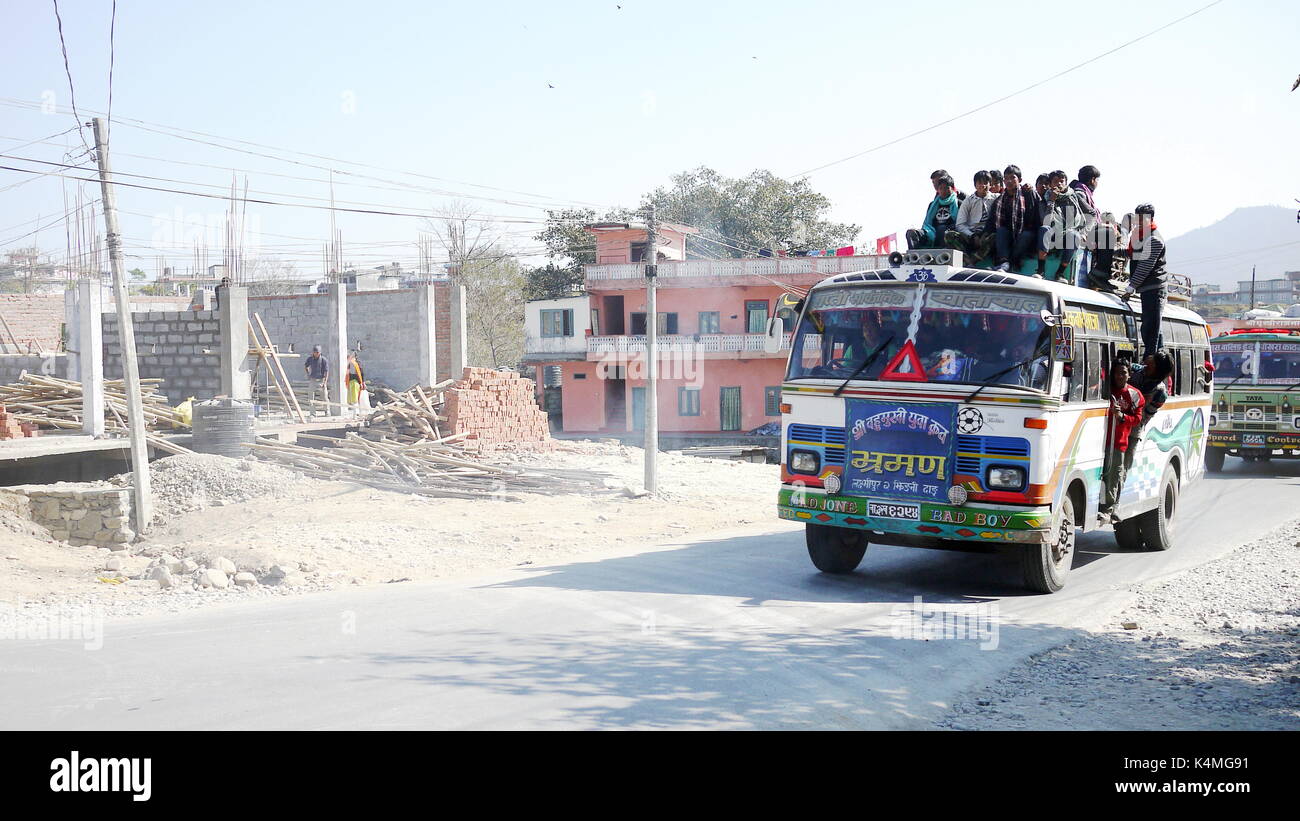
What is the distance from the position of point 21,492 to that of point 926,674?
13780 mm

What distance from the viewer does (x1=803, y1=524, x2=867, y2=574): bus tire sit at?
10250 millimetres

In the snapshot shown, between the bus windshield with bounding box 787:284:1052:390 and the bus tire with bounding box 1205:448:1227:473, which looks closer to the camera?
the bus windshield with bounding box 787:284:1052:390

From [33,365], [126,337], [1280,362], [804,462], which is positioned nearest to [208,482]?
[126,337]

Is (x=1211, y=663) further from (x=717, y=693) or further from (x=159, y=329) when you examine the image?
(x=159, y=329)

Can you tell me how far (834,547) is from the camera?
10320mm

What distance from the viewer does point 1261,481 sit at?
65.5 ft

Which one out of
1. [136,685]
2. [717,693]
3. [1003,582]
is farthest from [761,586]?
[136,685]

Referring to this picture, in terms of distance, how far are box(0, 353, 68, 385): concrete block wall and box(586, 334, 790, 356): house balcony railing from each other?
23.6 meters

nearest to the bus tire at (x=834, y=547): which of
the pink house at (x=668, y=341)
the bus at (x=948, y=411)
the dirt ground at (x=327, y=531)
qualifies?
the bus at (x=948, y=411)

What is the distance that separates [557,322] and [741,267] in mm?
9197

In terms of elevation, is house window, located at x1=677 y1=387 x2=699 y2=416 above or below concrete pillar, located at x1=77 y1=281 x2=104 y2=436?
below

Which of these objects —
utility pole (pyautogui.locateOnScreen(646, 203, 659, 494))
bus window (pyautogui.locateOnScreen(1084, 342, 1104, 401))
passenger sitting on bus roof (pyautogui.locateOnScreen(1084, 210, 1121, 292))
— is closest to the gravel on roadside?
bus window (pyautogui.locateOnScreen(1084, 342, 1104, 401))

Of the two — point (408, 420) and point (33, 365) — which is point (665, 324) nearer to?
point (408, 420)

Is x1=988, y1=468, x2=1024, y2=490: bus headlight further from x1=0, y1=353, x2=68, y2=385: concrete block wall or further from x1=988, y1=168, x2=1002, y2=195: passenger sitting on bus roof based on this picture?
x1=0, y1=353, x2=68, y2=385: concrete block wall
